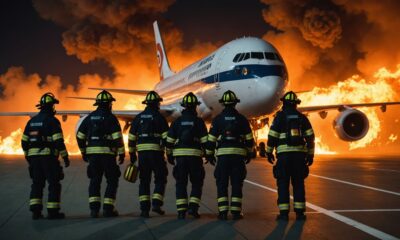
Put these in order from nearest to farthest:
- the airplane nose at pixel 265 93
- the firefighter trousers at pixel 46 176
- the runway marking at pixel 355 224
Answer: the runway marking at pixel 355 224 → the firefighter trousers at pixel 46 176 → the airplane nose at pixel 265 93

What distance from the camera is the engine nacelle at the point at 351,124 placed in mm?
20494

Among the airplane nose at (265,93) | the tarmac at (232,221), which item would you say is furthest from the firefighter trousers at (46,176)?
the airplane nose at (265,93)

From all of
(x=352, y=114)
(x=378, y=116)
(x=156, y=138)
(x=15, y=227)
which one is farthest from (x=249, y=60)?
(x=378, y=116)

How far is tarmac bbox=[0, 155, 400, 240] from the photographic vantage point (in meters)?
5.92

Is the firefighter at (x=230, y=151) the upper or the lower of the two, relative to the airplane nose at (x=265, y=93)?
lower

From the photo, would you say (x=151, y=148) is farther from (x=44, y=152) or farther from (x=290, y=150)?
(x=290, y=150)

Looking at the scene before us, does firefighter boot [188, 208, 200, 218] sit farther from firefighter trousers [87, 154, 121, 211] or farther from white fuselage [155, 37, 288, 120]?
white fuselage [155, 37, 288, 120]

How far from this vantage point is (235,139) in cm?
734

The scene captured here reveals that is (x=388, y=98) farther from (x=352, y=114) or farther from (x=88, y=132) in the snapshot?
(x=88, y=132)

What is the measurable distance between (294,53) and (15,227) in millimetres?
34203

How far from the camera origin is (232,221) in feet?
22.4

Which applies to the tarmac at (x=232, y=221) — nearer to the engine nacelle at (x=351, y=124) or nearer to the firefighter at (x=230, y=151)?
the firefighter at (x=230, y=151)

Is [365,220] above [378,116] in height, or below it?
below

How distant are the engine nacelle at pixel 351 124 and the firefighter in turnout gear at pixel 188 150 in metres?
14.1
